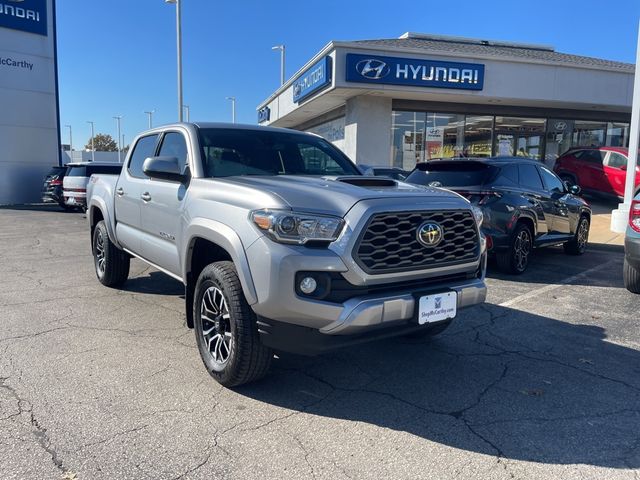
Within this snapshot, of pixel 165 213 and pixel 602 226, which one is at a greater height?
pixel 165 213

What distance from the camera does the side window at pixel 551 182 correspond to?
8.65 metres

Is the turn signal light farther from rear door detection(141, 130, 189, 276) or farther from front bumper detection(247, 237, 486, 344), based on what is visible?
rear door detection(141, 130, 189, 276)

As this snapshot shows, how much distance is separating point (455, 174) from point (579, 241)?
3495mm

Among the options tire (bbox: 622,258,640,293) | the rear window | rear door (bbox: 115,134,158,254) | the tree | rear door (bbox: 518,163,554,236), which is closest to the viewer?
rear door (bbox: 115,134,158,254)

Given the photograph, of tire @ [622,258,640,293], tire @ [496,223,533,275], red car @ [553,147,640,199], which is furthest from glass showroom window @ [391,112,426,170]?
tire @ [622,258,640,293]

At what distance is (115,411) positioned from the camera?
3.28 metres

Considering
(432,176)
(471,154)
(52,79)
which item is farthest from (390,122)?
(52,79)

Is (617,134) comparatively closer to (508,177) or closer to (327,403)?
(508,177)

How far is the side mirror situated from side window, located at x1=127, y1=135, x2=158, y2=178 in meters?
1.12

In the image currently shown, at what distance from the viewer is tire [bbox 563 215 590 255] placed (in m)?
9.43

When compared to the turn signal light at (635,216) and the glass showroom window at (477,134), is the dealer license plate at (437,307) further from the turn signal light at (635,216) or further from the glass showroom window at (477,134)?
the glass showroom window at (477,134)

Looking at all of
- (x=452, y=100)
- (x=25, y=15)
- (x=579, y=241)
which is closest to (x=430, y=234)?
(x=579, y=241)

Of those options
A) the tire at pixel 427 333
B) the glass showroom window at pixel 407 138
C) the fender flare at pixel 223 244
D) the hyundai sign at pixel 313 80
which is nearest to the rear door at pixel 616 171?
the glass showroom window at pixel 407 138

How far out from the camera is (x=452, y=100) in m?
18.3
